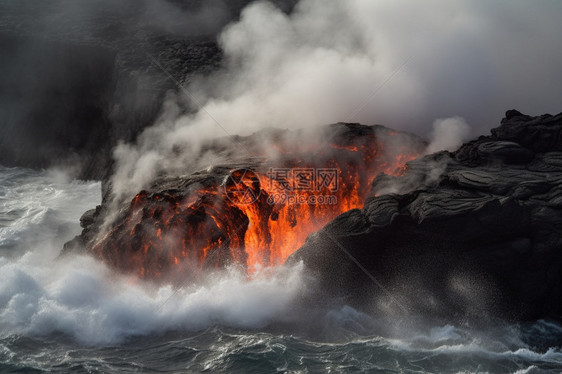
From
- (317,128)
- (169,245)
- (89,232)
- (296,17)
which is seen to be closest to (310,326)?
(169,245)

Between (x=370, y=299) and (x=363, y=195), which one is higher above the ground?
(x=363, y=195)

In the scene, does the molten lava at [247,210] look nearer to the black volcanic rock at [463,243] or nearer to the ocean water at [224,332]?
the ocean water at [224,332]

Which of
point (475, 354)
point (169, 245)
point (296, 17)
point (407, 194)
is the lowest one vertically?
point (475, 354)

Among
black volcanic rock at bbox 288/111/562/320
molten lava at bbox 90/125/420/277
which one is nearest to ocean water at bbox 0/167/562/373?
black volcanic rock at bbox 288/111/562/320

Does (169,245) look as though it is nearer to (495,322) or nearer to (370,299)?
(370,299)

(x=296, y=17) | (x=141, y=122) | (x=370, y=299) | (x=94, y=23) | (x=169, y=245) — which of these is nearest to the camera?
(x=370, y=299)

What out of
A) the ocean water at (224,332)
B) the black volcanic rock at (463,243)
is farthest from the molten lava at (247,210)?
the black volcanic rock at (463,243)
